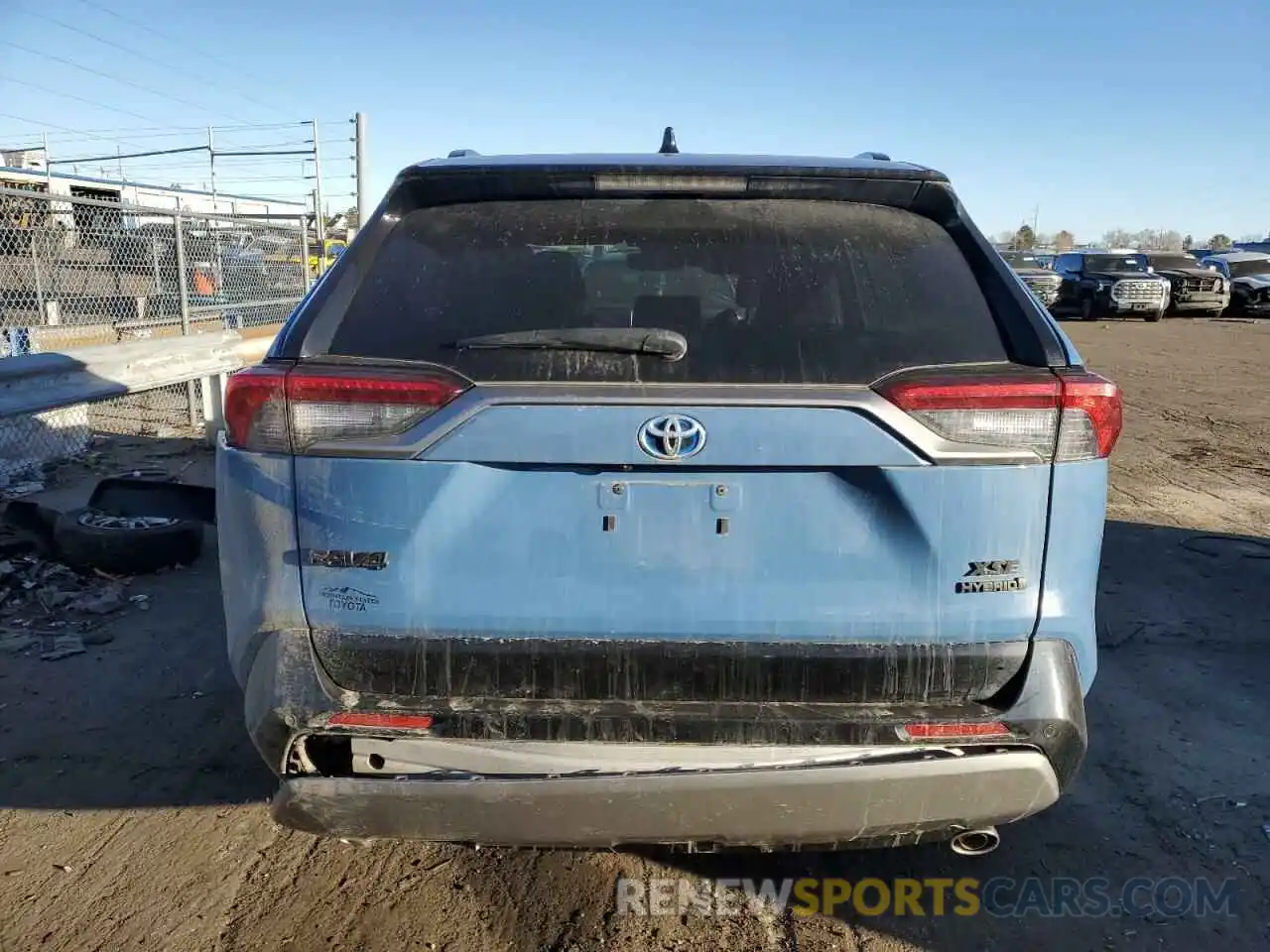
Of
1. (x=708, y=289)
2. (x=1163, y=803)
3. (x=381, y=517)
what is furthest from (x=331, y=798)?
(x=1163, y=803)

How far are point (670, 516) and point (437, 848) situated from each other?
151cm

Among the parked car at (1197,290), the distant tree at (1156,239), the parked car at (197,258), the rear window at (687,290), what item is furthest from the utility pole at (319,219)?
the distant tree at (1156,239)

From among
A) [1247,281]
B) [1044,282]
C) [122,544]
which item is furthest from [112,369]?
[1247,281]

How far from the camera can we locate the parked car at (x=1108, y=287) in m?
25.1

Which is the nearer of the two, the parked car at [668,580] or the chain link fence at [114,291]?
the parked car at [668,580]

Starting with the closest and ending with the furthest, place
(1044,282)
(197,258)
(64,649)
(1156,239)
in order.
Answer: (64,649) → (197,258) → (1044,282) → (1156,239)

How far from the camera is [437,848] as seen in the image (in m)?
2.95

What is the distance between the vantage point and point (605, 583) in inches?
84.2

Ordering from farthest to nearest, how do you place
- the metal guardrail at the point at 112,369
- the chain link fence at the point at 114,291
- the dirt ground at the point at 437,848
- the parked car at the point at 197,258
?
the parked car at the point at 197,258 < the chain link fence at the point at 114,291 < the metal guardrail at the point at 112,369 < the dirt ground at the point at 437,848

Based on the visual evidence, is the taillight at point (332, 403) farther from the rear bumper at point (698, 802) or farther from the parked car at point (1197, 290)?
the parked car at point (1197, 290)

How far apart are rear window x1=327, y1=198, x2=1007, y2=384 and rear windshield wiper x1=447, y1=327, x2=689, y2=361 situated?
21 millimetres

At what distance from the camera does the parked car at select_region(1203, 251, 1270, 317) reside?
26734 millimetres

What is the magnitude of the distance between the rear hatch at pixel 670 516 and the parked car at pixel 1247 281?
29.8m

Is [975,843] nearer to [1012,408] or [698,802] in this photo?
[698,802]
